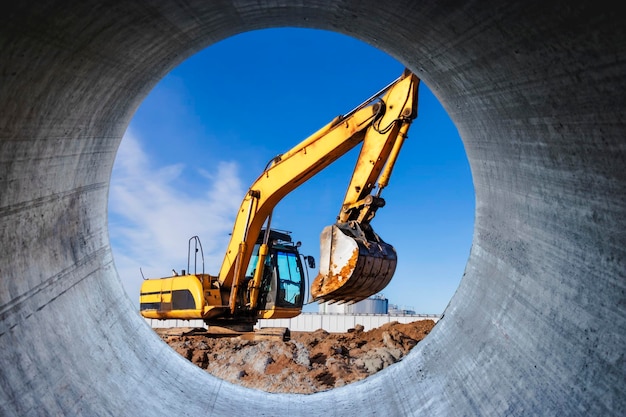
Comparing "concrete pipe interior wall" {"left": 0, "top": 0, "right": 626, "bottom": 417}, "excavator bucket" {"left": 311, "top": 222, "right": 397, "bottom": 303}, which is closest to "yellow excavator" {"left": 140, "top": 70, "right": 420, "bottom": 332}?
"excavator bucket" {"left": 311, "top": 222, "right": 397, "bottom": 303}

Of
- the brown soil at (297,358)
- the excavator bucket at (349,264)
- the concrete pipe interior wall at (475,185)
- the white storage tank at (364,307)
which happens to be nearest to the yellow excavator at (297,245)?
the excavator bucket at (349,264)

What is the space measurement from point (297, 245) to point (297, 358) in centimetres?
239

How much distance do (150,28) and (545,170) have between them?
198 cm

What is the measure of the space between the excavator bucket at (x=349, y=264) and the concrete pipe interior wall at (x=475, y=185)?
2760 millimetres

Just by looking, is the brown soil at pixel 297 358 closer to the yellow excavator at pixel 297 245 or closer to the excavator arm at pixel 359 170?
the yellow excavator at pixel 297 245

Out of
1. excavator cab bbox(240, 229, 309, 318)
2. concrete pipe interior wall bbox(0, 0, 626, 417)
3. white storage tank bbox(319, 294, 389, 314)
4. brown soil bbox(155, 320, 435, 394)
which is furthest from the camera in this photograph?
white storage tank bbox(319, 294, 389, 314)

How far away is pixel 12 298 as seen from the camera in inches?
98.1

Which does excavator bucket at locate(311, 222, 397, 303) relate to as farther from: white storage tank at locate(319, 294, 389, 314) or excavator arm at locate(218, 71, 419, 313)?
white storage tank at locate(319, 294, 389, 314)

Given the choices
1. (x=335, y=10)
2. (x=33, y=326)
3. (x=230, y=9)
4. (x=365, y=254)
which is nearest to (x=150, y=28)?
(x=230, y=9)

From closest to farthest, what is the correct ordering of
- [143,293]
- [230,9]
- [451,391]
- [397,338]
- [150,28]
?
[150,28], [230,9], [451,391], [397,338], [143,293]

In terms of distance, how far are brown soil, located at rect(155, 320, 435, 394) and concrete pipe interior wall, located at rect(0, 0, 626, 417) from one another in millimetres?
5862

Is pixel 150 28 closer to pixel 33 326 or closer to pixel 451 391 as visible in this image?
pixel 33 326

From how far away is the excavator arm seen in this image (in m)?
6.86

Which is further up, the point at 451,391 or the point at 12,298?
the point at 12,298
